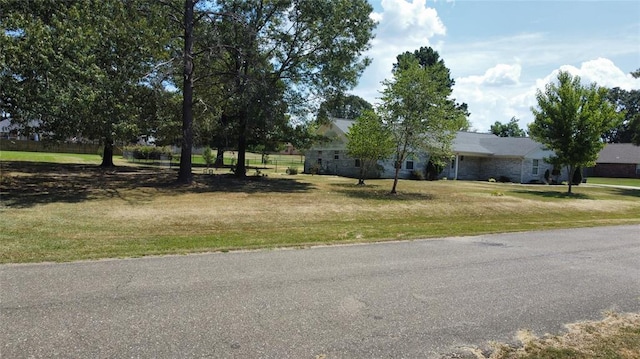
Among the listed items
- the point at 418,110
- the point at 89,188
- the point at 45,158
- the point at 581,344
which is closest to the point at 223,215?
the point at 89,188

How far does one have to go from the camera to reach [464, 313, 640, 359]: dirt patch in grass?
13.9 ft

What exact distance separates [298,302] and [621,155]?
6296 cm

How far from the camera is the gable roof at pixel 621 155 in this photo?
54562 millimetres

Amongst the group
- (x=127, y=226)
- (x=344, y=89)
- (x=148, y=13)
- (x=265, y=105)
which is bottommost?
(x=127, y=226)

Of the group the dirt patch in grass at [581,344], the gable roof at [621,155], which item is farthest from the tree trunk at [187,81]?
the gable roof at [621,155]

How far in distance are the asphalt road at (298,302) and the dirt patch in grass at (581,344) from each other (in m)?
0.20

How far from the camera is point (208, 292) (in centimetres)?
567

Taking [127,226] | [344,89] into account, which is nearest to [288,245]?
[127,226]

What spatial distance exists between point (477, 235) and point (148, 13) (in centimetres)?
1752

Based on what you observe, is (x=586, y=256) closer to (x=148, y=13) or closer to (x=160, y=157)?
(x=148, y=13)

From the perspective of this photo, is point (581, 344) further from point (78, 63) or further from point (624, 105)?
point (624, 105)

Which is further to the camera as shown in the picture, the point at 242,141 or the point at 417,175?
the point at 417,175

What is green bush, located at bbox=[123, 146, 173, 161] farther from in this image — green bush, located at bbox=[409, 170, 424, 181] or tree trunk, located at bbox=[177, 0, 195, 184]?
tree trunk, located at bbox=[177, 0, 195, 184]

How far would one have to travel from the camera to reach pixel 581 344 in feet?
14.7
